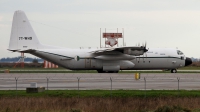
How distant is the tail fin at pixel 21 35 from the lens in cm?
6556

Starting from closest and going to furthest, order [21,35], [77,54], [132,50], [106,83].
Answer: [106,83] < [132,50] < [21,35] < [77,54]

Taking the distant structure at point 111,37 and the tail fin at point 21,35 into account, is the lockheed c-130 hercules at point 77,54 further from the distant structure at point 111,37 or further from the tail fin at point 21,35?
the distant structure at point 111,37

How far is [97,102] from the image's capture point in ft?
101

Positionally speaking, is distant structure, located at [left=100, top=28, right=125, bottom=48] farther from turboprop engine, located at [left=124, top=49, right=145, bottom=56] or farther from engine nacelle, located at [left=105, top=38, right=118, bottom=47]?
turboprop engine, located at [left=124, top=49, right=145, bottom=56]

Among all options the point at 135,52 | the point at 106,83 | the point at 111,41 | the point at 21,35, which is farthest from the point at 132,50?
the point at 111,41

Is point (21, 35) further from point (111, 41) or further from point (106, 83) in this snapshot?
point (111, 41)

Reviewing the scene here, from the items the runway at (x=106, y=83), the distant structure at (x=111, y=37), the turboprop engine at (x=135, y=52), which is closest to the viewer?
the runway at (x=106, y=83)

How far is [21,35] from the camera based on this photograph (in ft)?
216

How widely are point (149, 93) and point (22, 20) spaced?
116 ft

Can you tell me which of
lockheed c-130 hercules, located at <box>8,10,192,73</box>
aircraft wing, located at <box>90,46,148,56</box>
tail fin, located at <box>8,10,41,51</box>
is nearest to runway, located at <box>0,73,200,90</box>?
aircraft wing, located at <box>90,46,148,56</box>

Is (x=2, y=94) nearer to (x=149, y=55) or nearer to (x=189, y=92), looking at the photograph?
(x=189, y=92)

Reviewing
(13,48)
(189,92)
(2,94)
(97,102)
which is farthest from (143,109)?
(13,48)

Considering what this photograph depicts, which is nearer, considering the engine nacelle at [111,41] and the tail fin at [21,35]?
the tail fin at [21,35]

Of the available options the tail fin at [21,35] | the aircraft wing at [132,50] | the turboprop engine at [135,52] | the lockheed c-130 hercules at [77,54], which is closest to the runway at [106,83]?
the aircraft wing at [132,50]
